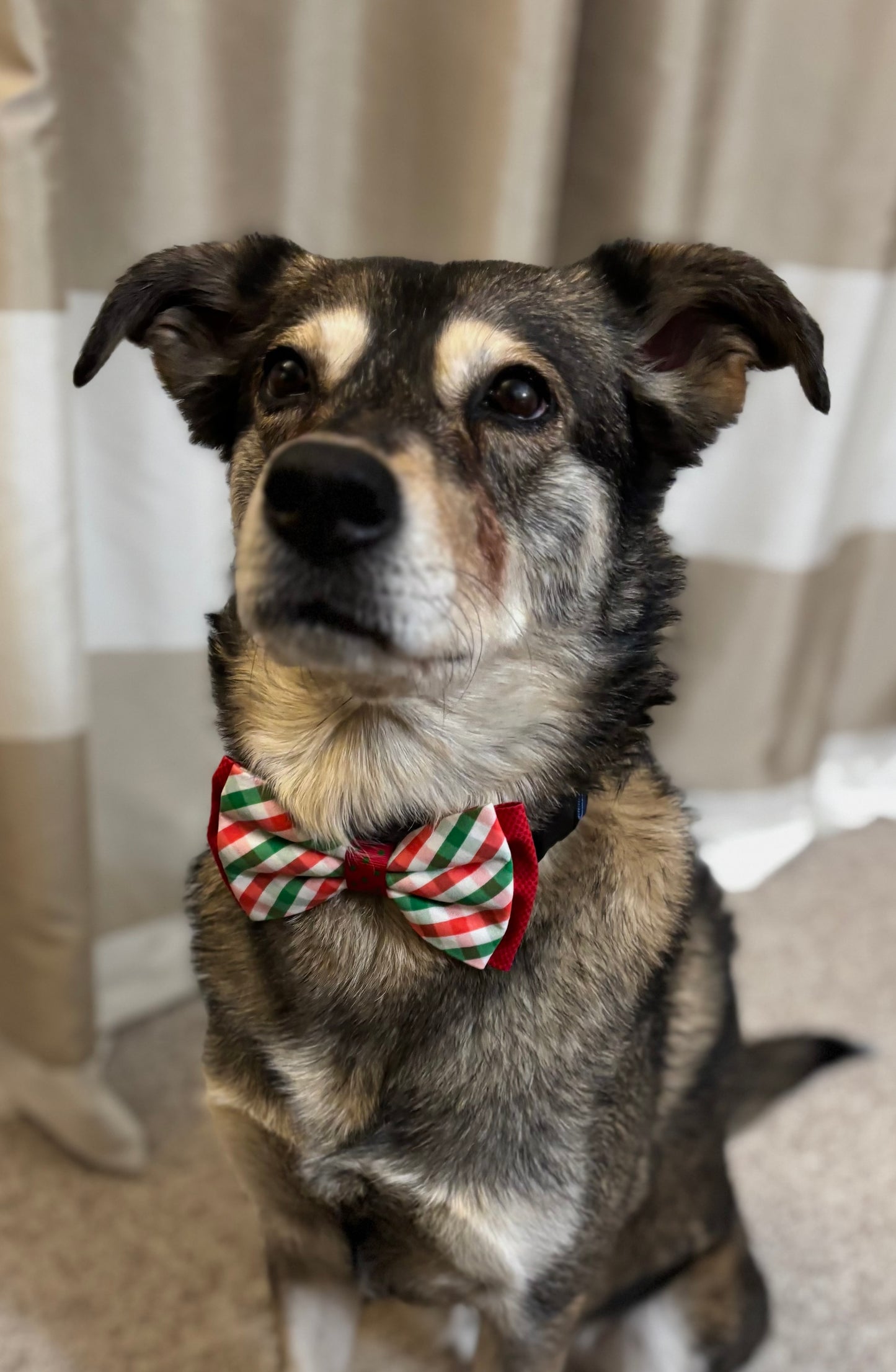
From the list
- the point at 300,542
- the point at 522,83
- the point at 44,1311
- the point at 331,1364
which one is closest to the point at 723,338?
the point at 300,542

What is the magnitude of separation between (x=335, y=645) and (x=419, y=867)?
0.68 ft

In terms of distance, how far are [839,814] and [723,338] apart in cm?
152

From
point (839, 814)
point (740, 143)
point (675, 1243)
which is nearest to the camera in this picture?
point (675, 1243)

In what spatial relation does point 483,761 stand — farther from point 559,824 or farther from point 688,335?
point 688,335

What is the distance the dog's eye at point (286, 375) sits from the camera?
895 mm

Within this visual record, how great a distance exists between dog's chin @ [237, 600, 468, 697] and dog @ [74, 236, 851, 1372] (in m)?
0.02

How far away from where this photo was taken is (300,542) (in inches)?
29.0

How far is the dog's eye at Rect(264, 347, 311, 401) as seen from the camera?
0.90m

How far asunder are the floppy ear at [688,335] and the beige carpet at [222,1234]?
1.07 m

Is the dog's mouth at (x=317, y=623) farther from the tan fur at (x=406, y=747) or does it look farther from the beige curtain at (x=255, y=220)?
the beige curtain at (x=255, y=220)

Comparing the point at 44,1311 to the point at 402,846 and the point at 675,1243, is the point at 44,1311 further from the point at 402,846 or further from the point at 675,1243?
the point at 402,846

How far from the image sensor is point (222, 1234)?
1.42 m

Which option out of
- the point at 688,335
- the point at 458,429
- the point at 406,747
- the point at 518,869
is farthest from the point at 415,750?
the point at 688,335

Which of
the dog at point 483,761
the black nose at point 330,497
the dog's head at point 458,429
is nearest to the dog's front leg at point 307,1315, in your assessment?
the dog at point 483,761
